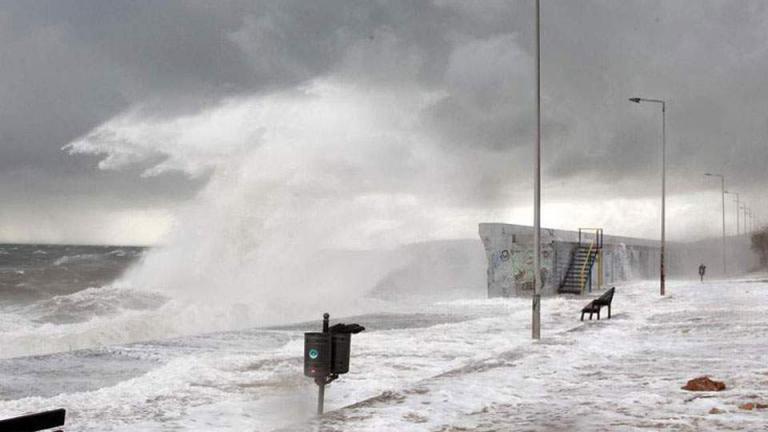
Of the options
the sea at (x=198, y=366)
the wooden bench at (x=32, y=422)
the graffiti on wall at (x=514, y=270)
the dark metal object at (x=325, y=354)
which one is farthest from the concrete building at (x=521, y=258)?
the wooden bench at (x=32, y=422)

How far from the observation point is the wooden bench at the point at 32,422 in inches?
176

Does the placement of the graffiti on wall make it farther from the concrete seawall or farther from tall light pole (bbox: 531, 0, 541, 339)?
tall light pole (bbox: 531, 0, 541, 339)

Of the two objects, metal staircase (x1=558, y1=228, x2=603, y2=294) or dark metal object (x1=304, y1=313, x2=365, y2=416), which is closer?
dark metal object (x1=304, y1=313, x2=365, y2=416)

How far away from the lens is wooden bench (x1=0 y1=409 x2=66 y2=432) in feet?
14.7

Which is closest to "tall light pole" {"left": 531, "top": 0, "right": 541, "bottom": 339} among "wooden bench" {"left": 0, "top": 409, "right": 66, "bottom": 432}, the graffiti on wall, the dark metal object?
the dark metal object

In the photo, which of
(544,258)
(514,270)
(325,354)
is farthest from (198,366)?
(544,258)

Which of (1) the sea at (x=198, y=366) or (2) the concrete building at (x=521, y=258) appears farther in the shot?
(2) the concrete building at (x=521, y=258)

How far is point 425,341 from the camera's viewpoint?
1667 cm

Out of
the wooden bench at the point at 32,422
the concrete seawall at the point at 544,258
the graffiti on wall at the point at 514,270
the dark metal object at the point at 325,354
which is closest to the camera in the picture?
the wooden bench at the point at 32,422

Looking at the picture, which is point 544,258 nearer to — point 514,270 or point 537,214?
point 514,270

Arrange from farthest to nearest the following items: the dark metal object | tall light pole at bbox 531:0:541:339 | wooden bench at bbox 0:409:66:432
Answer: tall light pole at bbox 531:0:541:339, the dark metal object, wooden bench at bbox 0:409:66:432

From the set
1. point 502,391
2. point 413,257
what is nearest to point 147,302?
point 502,391

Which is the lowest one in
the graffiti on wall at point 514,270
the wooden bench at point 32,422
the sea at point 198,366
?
the sea at point 198,366

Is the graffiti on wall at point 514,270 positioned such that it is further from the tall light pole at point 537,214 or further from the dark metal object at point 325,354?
the dark metal object at point 325,354
